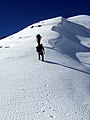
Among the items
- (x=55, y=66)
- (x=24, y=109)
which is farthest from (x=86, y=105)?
(x=55, y=66)

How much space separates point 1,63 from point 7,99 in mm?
9247

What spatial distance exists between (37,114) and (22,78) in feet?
18.3

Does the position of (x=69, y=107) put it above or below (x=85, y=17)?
above

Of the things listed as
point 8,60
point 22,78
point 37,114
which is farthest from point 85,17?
point 37,114

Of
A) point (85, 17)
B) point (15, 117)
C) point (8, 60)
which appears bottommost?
point (85, 17)

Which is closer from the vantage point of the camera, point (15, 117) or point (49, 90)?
point (15, 117)

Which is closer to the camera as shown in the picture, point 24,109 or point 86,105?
point 24,109

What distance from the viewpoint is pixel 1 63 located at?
2273cm

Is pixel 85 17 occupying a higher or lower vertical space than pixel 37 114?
lower

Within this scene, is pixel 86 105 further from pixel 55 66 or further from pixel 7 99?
pixel 55 66

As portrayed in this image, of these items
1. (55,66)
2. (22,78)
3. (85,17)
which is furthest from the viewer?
(85,17)

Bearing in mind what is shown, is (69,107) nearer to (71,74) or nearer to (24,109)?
(24,109)

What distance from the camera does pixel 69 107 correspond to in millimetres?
13305

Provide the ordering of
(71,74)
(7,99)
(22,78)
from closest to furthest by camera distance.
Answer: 1. (7,99)
2. (22,78)
3. (71,74)
